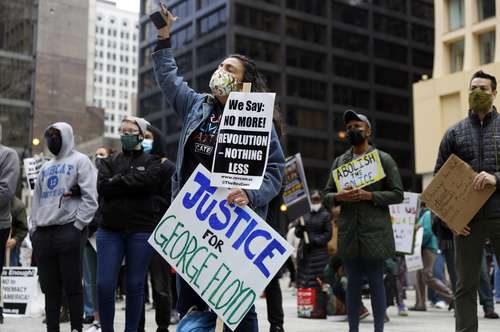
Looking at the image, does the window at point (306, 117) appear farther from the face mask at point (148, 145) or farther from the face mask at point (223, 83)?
the face mask at point (223, 83)

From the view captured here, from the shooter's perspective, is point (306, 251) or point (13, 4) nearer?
point (306, 251)

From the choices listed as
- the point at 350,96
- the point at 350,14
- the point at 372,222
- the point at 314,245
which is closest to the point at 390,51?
the point at 350,14

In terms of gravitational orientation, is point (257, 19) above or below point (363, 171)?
above

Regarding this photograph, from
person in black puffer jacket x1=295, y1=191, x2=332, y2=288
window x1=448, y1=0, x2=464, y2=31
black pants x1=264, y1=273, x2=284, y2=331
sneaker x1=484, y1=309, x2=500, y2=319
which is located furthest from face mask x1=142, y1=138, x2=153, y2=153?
window x1=448, y1=0, x2=464, y2=31

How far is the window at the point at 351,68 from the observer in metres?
72.4

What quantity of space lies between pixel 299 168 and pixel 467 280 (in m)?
5.05

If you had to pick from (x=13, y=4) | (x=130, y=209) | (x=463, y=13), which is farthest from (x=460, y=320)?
(x=13, y=4)

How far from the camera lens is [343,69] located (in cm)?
7294

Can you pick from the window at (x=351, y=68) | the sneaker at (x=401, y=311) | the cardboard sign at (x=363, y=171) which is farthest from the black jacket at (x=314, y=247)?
the window at (x=351, y=68)

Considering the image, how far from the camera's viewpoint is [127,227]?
5848mm

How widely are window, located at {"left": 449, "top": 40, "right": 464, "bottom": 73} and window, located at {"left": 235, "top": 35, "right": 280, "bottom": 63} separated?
29894 mm

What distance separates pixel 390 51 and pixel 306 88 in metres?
12.9

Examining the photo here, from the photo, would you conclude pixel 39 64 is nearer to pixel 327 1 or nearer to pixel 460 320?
pixel 327 1

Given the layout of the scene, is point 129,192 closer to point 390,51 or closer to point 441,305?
point 441,305
